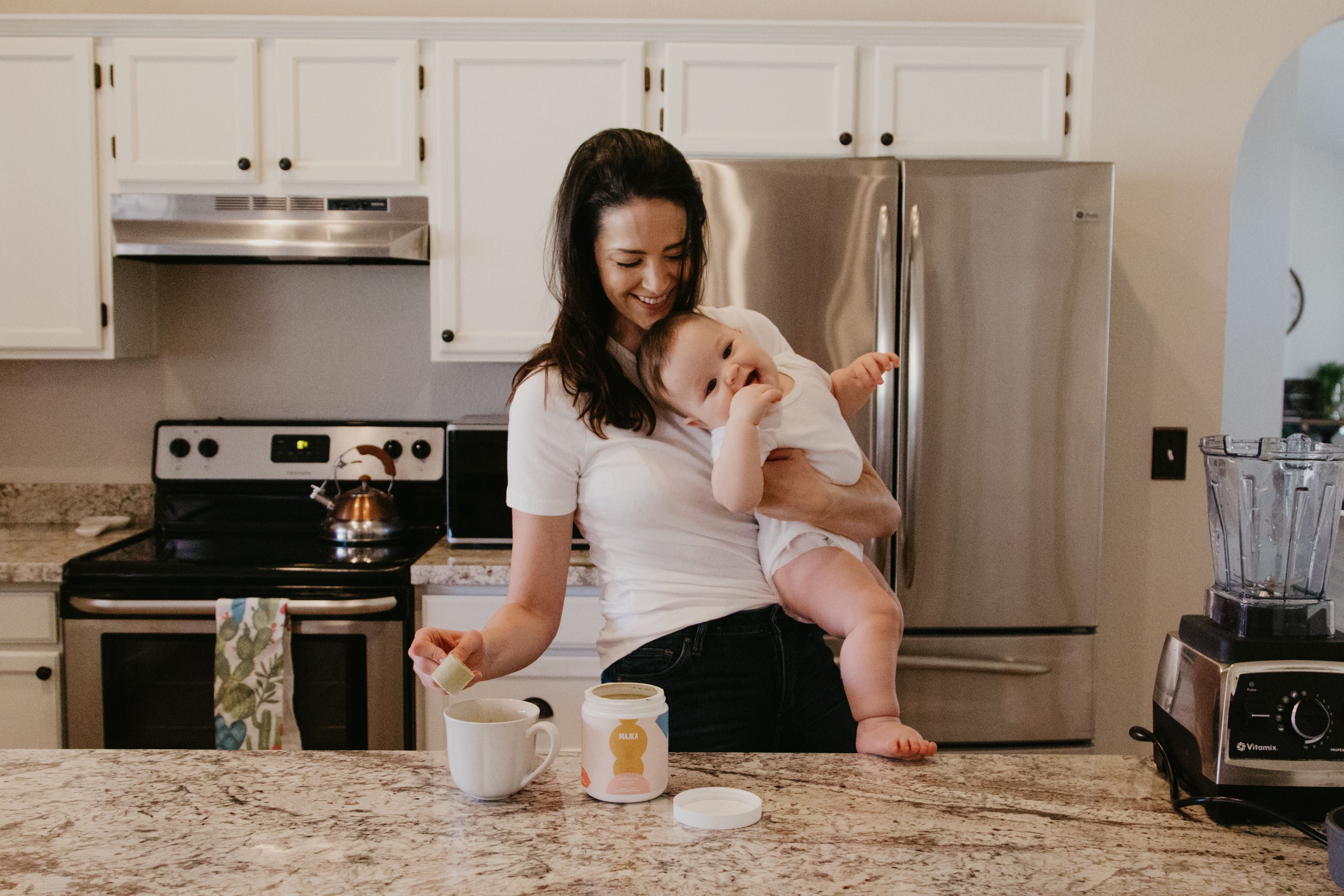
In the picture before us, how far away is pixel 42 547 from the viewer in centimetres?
258

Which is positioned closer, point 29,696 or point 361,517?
point 29,696

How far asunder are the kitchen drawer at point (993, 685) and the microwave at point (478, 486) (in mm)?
877

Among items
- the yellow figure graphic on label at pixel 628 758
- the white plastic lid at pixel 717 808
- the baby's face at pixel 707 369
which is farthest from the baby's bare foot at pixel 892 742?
the baby's face at pixel 707 369

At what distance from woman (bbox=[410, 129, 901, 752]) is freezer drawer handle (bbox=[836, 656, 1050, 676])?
3.48 ft

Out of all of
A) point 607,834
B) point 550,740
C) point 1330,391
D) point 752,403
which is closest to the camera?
point 607,834

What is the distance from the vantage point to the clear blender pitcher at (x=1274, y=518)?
1.08 m

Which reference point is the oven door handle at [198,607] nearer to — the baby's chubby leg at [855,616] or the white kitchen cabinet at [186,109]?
the white kitchen cabinet at [186,109]

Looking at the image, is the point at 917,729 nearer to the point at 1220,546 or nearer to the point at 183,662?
the point at 1220,546

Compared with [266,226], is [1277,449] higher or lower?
lower

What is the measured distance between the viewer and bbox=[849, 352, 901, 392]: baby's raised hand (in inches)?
58.2

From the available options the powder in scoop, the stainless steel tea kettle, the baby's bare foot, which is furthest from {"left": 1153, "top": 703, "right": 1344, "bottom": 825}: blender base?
the stainless steel tea kettle

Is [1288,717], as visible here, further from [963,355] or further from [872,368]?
[963,355]

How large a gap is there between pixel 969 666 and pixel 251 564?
169 cm

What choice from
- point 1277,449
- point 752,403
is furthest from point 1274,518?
point 752,403
